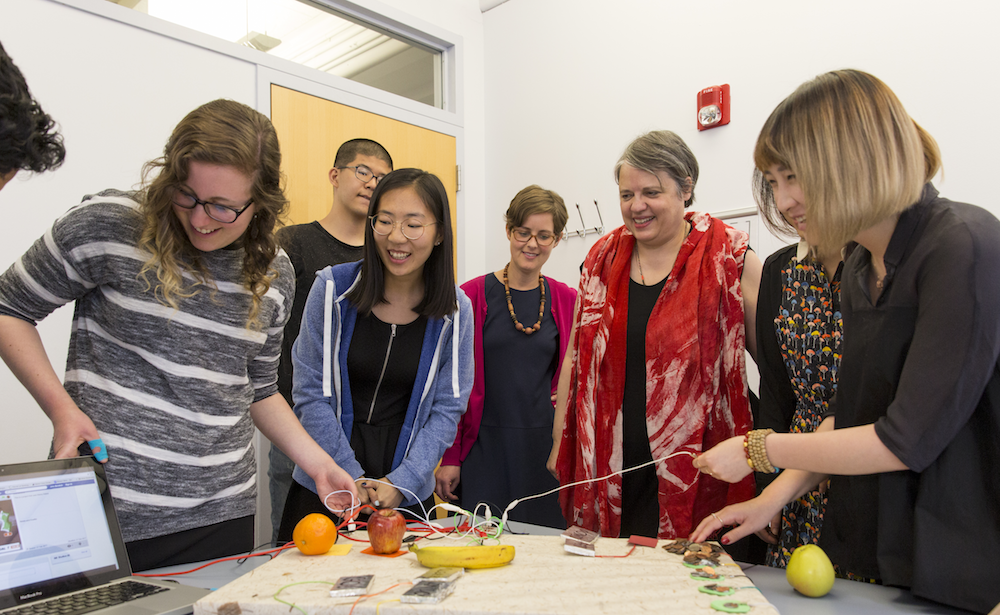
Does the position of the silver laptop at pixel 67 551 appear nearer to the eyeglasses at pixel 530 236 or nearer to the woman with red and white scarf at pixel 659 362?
the woman with red and white scarf at pixel 659 362

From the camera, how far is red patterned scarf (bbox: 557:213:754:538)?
5.26 ft

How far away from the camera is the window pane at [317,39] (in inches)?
107

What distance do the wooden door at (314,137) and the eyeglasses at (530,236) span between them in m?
0.64

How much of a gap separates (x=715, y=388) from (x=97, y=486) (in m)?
1.31

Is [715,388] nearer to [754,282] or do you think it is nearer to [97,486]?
[754,282]

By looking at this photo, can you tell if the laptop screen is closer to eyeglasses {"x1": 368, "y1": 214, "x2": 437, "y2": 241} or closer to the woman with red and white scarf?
Answer: eyeglasses {"x1": 368, "y1": 214, "x2": 437, "y2": 241}

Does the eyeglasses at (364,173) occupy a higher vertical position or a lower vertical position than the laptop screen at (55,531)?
higher

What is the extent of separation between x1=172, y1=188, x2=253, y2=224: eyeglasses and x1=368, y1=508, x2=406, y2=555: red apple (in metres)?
0.60

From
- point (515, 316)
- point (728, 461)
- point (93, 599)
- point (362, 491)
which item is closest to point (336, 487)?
point (362, 491)

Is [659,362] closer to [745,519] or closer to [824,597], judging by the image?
[745,519]

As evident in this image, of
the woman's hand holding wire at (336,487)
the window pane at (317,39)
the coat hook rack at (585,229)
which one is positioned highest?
the window pane at (317,39)

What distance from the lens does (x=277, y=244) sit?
1.36 meters

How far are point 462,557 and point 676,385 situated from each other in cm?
78

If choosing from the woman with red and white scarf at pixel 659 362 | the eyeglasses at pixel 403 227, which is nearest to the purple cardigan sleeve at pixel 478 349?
the woman with red and white scarf at pixel 659 362
